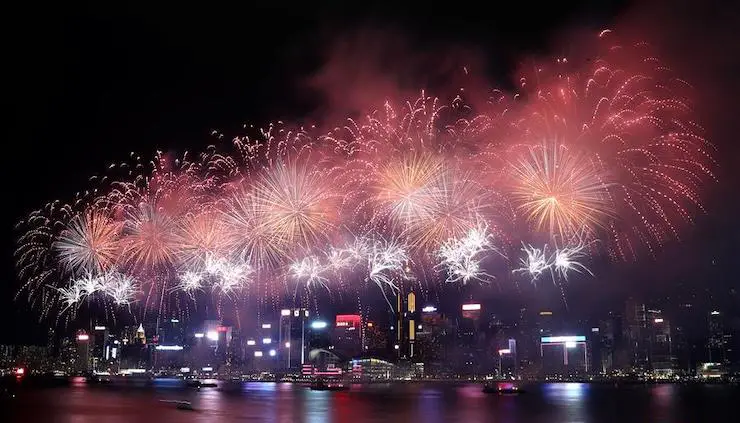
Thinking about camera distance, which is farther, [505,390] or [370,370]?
[370,370]

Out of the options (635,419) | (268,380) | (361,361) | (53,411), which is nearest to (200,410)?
(53,411)

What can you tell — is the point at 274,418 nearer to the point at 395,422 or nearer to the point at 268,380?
the point at 395,422

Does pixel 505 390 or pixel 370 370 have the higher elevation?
pixel 505 390

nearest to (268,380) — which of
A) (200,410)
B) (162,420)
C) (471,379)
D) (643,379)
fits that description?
(471,379)

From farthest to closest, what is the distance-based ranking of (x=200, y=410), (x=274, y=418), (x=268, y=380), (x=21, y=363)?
1. (x=21, y=363)
2. (x=268, y=380)
3. (x=200, y=410)
4. (x=274, y=418)

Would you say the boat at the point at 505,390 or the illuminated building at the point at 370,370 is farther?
the illuminated building at the point at 370,370

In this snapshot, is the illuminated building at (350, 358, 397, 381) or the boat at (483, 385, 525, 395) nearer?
the boat at (483, 385, 525, 395)

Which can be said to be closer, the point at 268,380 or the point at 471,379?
the point at 268,380

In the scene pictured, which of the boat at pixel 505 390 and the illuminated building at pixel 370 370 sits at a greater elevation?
the boat at pixel 505 390

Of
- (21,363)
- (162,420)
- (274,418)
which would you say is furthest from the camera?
(21,363)

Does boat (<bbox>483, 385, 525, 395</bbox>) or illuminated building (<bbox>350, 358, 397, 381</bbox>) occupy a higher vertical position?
boat (<bbox>483, 385, 525, 395</bbox>)

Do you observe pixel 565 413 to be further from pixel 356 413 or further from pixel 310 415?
pixel 310 415
